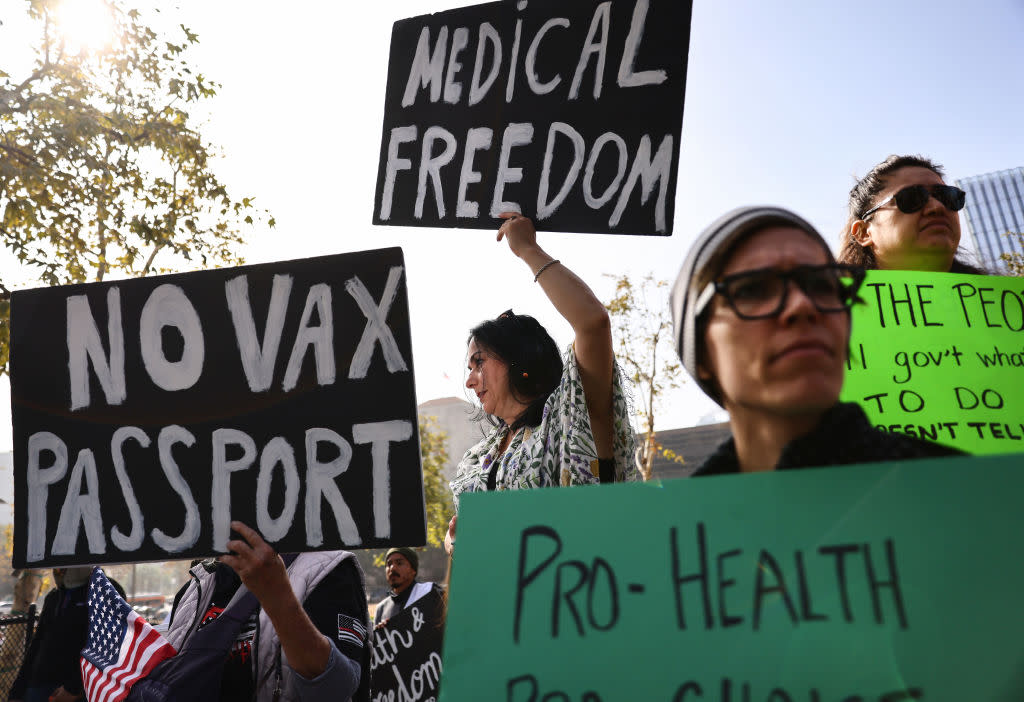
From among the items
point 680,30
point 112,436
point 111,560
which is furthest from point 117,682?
point 680,30

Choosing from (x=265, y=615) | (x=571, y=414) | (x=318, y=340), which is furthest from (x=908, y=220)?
(x=265, y=615)

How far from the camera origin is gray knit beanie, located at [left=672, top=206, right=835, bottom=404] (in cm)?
110

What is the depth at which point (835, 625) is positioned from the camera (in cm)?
98

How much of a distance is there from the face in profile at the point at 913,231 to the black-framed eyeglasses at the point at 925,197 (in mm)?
10

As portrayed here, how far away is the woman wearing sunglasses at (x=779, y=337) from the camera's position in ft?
3.39

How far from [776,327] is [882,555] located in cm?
32

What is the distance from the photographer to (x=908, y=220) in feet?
7.27

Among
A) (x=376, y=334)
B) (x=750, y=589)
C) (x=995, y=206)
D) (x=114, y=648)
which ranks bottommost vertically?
(x=114, y=648)

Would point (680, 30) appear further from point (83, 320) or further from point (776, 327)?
point (83, 320)

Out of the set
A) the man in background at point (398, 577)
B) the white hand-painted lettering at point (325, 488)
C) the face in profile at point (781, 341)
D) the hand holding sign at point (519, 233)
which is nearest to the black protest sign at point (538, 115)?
the hand holding sign at point (519, 233)

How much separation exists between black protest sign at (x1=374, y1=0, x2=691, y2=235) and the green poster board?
3.82 feet

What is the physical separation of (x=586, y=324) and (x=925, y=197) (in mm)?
1075

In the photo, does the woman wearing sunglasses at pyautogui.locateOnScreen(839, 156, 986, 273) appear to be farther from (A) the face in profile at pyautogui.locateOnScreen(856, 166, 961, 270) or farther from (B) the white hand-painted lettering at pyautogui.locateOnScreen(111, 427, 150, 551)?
(B) the white hand-painted lettering at pyautogui.locateOnScreen(111, 427, 150, 551)

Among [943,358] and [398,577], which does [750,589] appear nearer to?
[943,358]
